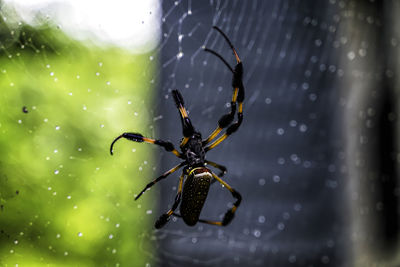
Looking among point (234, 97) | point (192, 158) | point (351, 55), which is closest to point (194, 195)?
point (192, 158)

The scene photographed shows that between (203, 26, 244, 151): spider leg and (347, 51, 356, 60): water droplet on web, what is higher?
(347, 51, 356, 60): water droplet on web

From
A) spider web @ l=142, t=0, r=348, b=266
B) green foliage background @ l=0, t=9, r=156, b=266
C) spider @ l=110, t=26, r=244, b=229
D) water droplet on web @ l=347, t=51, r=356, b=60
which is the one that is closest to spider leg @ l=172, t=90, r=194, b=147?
spider @ l=110, t=26, r=244, b=229

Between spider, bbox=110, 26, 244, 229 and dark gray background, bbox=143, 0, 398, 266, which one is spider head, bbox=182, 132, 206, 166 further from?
dark gray background, bbox=143, 0, 398, 266

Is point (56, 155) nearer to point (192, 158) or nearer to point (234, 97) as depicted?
point (192, 158)

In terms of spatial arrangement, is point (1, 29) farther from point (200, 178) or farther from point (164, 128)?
point (164, 128)

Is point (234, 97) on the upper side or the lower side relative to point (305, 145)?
lower

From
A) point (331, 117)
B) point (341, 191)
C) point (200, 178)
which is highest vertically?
point (331, 117)

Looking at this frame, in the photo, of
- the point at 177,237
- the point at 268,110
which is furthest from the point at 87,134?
the point at 268,110
